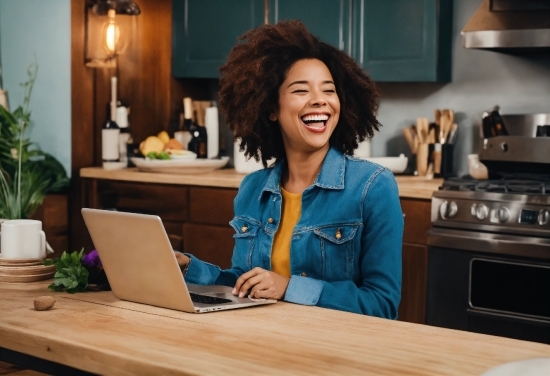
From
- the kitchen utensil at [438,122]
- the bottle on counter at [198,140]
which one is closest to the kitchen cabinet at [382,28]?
the kitchen utensil at [438,122]

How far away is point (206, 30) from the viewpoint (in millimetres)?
4801

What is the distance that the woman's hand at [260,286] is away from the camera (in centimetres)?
194

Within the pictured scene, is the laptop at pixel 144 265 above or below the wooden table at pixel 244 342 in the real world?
above

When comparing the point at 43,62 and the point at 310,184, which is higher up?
the point at 43,62

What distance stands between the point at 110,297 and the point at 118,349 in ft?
1.58

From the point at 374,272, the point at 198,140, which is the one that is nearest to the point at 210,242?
the point at 198,140

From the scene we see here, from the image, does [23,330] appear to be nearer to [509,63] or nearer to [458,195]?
[458,195]

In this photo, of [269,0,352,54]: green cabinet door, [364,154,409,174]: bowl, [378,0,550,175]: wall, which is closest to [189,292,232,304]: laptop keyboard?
[364,154,409,174]: bowl

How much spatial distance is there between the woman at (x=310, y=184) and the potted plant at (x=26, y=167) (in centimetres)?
213

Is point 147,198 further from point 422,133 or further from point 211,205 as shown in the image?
point 422,133

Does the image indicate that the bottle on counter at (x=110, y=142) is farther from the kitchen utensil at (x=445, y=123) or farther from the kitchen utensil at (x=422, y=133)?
the kitchen utensil at (x=445, y=123)

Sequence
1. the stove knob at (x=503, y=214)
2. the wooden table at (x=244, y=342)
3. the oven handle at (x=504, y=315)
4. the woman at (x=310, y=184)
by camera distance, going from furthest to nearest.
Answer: the stove knob at (x=503, y=214)
the oven handle at (x=504, y=315)
the woman at (x=310, y=184)
the wooden table at (x=244, y=342)

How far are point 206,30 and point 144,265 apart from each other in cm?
313

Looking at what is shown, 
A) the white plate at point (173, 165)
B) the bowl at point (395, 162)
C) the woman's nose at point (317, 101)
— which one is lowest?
the white plate at point (173, 165)
